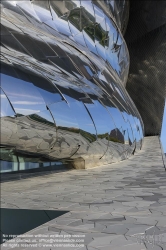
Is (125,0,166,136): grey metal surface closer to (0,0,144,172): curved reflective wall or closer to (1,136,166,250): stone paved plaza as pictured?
(0,0,144,172): curved reflective wall

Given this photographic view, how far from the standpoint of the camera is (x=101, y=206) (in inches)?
131

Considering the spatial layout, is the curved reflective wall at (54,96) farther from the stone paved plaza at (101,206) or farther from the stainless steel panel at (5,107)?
the stone paved plaza at (101,206)

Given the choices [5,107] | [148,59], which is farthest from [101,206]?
[148,59]

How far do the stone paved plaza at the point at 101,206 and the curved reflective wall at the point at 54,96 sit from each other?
794 millimetres

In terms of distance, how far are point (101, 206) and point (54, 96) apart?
8.94ft

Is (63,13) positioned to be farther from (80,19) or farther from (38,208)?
(38,208)

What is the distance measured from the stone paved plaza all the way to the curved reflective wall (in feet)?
2.61

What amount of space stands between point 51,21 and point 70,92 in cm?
529

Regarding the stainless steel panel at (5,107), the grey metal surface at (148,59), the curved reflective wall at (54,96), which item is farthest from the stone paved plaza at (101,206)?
the grey metal surface at (148,59)

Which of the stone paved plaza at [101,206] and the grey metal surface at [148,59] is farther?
the grey metal surface at [148,59]

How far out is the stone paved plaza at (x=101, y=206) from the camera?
2.24 m

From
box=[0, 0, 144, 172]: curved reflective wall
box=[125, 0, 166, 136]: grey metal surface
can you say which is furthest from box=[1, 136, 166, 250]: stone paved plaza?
box=[125, 0, 166, 136]: grey metal surface

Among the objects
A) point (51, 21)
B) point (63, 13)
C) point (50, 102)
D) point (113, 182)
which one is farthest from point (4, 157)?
point (63, 13)

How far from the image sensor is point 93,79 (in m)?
9.01
